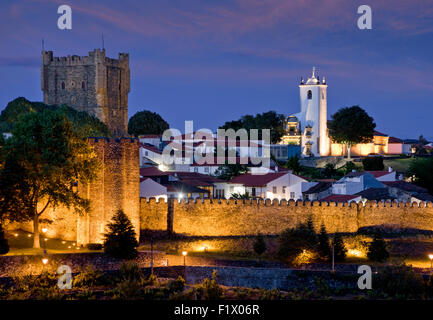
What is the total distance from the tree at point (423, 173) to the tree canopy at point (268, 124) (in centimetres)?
1975

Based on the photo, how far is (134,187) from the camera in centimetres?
3081

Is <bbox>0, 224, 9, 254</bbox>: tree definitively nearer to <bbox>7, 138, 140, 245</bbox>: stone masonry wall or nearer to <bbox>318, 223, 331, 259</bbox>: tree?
<bbox>7, 138, 140, 245</bbox>: stone masonry wall

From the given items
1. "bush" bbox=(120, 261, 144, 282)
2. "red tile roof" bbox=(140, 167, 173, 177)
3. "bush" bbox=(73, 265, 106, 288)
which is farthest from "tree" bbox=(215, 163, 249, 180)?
"bush" bbox=(73, 265, 106, 288)

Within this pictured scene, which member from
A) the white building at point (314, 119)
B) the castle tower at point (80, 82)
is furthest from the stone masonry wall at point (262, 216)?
the white building at point (314, 119)

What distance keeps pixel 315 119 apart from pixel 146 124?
757 inches

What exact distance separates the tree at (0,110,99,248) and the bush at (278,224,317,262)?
8.25 meters

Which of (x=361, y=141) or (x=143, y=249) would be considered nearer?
(x=143, y=249)

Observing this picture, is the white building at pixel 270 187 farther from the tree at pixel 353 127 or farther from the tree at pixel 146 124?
the tree at pixel 146 124

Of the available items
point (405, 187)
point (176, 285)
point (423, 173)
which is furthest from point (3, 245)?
point (423, 173)

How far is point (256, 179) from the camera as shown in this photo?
5394cm

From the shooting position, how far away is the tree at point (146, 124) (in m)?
83.9
